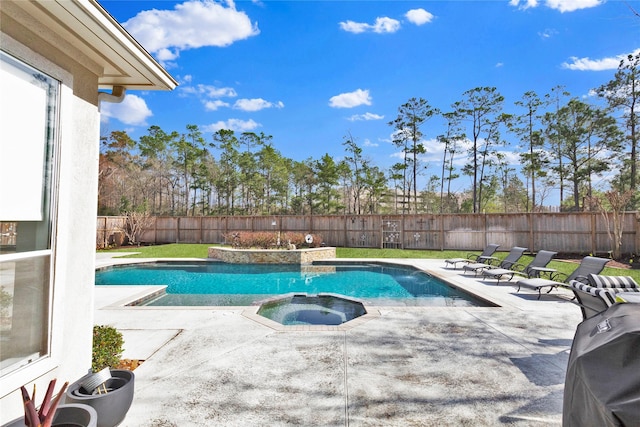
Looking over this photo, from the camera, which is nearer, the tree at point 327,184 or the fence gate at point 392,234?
the fence gate at point 392,234

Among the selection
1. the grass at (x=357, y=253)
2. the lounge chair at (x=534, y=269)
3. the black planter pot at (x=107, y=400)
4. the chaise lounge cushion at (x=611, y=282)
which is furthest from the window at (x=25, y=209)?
the grass at (x=357, y=253)

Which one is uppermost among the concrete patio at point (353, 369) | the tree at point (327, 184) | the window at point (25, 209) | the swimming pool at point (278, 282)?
the tree at point (327, 184)

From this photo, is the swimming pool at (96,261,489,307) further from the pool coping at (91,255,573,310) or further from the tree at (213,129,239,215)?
the tree at (213,129,239,215)

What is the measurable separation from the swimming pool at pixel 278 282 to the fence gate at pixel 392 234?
4.17m

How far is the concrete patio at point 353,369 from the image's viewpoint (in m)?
2.55

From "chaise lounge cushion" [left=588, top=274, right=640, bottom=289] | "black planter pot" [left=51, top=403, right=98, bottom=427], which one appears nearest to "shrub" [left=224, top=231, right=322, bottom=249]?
"chaise lounge cushion" [left=588, top=274, right=640, bottom=289]

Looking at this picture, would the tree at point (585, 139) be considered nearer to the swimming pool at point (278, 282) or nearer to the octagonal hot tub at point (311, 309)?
the swimming pool at point (278, 282)

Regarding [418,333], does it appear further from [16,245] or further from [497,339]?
[16,245]

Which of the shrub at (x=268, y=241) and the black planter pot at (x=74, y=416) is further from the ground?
the shrub at (x=268, y=241)

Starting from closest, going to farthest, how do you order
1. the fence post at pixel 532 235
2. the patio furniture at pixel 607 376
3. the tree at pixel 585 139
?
the patio furniture at pixel 607 376, the fence post at pixel 532 235, the tree at pixel 585 139

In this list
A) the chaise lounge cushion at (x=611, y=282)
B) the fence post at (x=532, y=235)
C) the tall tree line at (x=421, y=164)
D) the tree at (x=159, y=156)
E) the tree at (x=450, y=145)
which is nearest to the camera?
the chaise lounge cushion at (x=611, y=282)

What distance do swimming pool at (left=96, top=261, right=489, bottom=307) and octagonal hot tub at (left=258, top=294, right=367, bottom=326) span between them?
0.48 meters

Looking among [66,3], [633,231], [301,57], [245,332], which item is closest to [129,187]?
[301,57]

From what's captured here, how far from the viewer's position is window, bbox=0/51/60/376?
188 centimetres
